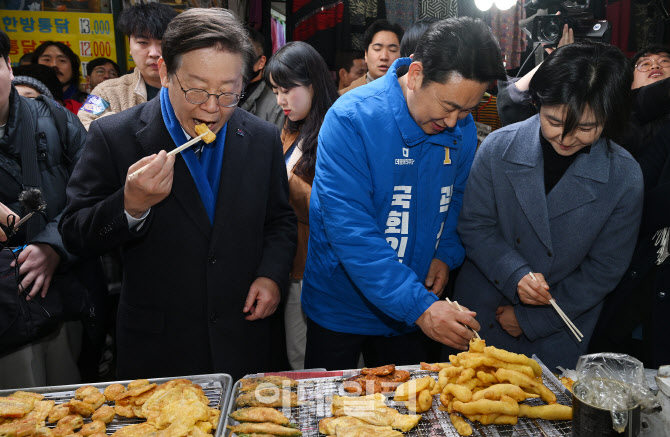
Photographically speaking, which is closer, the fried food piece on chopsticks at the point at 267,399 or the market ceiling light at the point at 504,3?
the fried food piece on chopsticks at the point at 267,399

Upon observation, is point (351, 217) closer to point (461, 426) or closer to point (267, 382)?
point (267, 382)

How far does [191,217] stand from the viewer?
209cm

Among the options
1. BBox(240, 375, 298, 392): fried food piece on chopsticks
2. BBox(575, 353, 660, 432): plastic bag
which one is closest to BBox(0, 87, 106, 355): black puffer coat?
BBox(240, 375, 298, 392): fried food piece on chopsticks

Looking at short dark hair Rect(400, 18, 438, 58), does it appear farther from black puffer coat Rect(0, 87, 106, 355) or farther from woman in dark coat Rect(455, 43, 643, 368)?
black puffer coat Rect(0, 87, 106, 355)

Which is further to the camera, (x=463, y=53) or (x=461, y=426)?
(x=463, y=53)

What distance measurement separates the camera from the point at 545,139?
95.4 inches

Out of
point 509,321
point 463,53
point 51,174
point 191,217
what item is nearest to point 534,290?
point 509,321

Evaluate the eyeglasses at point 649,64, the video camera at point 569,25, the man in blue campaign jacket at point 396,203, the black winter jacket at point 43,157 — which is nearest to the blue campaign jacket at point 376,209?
the man in blue campaign jacket at point 396,203

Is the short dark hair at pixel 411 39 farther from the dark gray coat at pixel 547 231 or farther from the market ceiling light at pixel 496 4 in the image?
the market ceiling light at pixel 496 4

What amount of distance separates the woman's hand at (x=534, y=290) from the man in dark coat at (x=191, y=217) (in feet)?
3.61

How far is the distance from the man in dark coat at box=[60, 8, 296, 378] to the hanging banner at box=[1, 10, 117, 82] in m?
5.00

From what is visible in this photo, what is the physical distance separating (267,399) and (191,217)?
2.75 feet

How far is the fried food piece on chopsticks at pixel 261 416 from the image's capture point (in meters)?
1.57

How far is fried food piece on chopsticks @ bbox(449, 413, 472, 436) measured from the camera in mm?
1541
